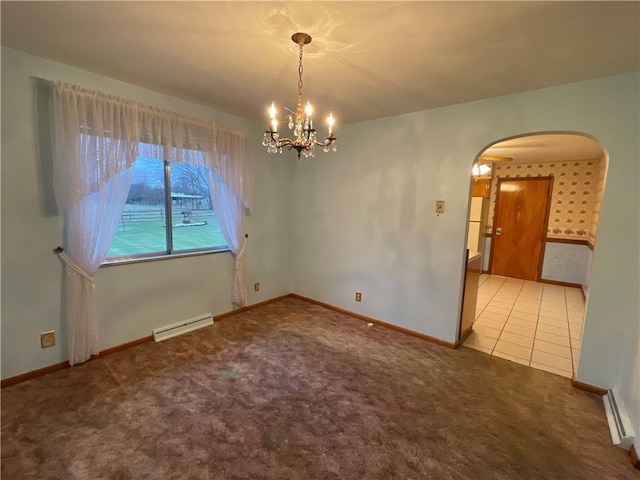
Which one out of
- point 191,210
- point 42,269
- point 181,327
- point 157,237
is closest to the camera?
point 42,269

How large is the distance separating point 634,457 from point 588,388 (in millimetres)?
735

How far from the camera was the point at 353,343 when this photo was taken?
3.07m

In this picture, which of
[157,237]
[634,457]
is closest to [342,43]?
[157,237]

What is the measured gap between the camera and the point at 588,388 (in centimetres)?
235

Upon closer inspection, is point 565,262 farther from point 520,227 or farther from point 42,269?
point 42,269

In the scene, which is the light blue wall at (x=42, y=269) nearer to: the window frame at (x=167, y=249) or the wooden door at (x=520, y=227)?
the window frame at (x=167, y=249)

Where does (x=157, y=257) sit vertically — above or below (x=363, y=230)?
below

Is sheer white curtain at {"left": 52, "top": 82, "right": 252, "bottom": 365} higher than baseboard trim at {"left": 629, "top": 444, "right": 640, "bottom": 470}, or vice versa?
sheer white curtain at {"left": 52, "top": 82, "right": 252, "bottom": 365}

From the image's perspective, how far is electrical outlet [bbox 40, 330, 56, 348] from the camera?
235 centimetres

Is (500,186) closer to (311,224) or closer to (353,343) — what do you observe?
(311,224)

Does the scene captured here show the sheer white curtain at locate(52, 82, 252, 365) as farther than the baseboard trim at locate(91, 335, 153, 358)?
No

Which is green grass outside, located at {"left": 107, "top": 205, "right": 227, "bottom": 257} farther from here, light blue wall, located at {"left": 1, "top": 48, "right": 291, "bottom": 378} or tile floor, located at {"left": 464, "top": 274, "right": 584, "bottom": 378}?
tile floor, located at {"left": 464, "top": 274, "right": 584, "bottom": 378}

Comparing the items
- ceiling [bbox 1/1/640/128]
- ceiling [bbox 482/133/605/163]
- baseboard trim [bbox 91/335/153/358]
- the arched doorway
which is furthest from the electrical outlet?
ceiling [bbox 482/133/605/163]

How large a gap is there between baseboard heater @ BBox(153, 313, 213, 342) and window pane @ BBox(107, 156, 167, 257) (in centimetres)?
80
